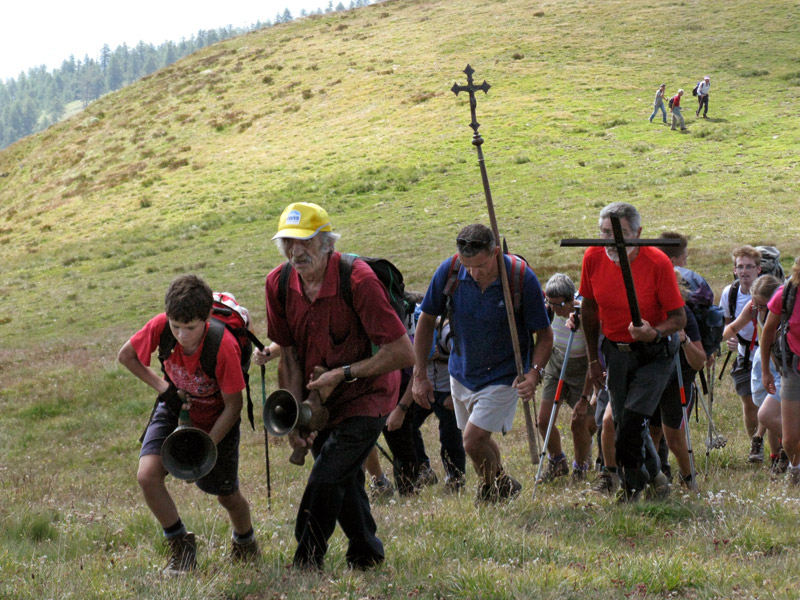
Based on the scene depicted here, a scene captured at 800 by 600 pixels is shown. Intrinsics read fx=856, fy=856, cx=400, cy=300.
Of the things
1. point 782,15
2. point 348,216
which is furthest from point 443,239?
point 782,15

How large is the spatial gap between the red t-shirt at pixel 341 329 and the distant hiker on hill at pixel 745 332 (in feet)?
14.3

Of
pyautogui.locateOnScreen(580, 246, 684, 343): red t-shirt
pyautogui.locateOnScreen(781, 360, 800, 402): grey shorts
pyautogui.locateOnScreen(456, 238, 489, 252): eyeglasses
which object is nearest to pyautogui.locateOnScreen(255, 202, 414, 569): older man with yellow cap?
pyautogui.locateOnScreen(456, 238, 489, 252): eyeglasses

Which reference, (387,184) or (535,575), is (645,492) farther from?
(387,184)

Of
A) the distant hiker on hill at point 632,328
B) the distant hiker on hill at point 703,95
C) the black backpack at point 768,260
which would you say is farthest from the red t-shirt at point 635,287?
the distant hiker on hill at point 703,95

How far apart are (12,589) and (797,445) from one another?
5.73 metres

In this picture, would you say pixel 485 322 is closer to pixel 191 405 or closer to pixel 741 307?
pixel 191 405

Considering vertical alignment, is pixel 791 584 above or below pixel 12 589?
below

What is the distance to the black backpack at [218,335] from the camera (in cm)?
489

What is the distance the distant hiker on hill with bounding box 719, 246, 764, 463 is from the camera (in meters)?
8.09

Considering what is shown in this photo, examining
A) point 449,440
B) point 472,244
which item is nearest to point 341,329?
point 472,244

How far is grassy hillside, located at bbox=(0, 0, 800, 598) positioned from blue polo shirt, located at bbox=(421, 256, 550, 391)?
99cm

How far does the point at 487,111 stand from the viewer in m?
42.7

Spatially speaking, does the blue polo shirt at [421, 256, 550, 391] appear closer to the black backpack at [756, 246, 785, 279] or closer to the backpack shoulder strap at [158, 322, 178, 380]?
the backpack shoulder strap at [158, 322, 178, 380]

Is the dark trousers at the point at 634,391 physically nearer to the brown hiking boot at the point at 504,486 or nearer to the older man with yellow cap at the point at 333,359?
the brown hiking boot at the point at 504,486
